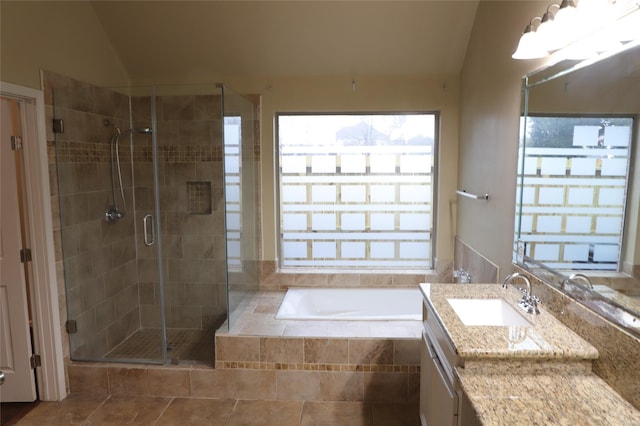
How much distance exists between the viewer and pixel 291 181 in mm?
3807

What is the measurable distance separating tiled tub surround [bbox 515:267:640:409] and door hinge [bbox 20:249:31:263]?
3.10 metres

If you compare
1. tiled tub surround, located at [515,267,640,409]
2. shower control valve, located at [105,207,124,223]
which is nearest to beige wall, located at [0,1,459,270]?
shower control valve, located at [105,207,124,223]

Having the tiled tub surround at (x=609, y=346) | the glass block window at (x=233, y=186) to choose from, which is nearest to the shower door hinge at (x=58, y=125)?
the glass block window at (x=233, y=186)

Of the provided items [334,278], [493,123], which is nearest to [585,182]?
[493,123]

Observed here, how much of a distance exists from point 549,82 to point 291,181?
7.60 ft

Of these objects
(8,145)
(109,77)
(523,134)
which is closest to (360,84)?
(523,134)

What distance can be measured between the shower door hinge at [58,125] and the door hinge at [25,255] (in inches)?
32.3

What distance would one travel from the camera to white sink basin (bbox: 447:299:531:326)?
206 centimetres

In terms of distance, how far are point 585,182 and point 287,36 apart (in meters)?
2.45

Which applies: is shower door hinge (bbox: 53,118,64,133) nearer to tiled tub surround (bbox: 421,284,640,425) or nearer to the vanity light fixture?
tiled tub surround (bbox: 421,284,640,425)

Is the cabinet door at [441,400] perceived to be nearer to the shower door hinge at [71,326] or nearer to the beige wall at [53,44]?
the shower door hinge at [71,326]

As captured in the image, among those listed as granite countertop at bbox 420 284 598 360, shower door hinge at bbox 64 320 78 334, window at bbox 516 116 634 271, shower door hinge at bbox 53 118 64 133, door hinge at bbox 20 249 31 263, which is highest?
shower door hinge at bbox 53 118 64 133

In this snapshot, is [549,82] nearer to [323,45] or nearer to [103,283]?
[323,45]

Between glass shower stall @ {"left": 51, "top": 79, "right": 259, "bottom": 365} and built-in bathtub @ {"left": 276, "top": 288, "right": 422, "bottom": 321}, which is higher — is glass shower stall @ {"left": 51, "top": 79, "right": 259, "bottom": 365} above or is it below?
above
